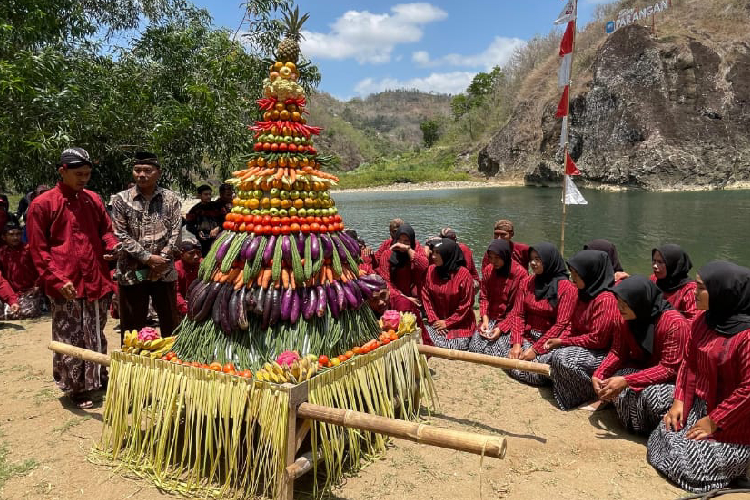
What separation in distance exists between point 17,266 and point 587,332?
6.88m

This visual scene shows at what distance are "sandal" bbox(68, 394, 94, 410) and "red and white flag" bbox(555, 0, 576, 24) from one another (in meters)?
7.23

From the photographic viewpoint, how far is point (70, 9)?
25.3 feet

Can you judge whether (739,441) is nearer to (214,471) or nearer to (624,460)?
(624,460)

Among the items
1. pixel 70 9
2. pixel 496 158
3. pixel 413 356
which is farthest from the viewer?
pixel 496 158

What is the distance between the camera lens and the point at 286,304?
303 centimetres

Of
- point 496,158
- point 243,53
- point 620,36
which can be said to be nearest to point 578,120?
point 620,36

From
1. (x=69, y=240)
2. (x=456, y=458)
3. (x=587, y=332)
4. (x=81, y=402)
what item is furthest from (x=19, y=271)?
(x=587, y=332)

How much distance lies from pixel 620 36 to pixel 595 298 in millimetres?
36248

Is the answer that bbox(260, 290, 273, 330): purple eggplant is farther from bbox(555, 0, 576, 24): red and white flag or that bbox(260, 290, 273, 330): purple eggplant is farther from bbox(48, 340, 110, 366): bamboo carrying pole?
bbox(555, 0, 576, 24): red and white flag

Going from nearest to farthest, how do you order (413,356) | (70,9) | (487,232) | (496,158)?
(413,356) < (70,9) < (487,232) < (496,158)

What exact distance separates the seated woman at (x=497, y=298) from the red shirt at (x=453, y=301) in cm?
16

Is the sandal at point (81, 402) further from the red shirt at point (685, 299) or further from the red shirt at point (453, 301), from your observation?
the red shirt at point (685, 299)

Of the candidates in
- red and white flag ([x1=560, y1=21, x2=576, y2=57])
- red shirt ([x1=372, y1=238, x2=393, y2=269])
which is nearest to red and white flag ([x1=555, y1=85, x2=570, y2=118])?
red and white flag ([x1=560, y1=21, x2=576, y2=57])

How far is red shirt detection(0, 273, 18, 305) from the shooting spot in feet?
21.2
